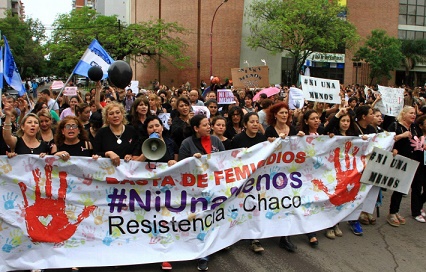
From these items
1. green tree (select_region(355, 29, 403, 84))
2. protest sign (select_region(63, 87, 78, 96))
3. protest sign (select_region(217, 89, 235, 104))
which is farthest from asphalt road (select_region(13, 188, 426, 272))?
green tree (select_region(355, 29, 403, 84))

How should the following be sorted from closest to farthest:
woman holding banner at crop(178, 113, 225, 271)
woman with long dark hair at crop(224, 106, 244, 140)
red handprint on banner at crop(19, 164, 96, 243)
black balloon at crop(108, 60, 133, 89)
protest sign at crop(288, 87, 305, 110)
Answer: red handprint on banner at crop(19, 164, 96, 243)
woman holding banner at crop(178, 113, 225, 271)
woman with long dark hair at crop(224, 106, 244, 140)
black balloon at crop(108, 60, 133, 89)
protest sign at crop(288, 87, 305, 110)

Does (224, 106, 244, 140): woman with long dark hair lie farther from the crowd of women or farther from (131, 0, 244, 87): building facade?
(131, 0, 244, 87): building facade

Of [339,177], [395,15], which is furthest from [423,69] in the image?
[339,177]

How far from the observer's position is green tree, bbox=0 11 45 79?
44.4 m

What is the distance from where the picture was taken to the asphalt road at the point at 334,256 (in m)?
4.66

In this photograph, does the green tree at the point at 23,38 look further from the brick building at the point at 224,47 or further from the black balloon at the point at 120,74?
the black balloon at the point at 120,74

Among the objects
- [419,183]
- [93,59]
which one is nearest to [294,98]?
[419,183]

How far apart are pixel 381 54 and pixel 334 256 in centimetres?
4272

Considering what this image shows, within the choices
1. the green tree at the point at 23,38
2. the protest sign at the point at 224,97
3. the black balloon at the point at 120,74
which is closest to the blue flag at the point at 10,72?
the black balloon at the point at 120,74

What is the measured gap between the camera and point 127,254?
4504 millimetres

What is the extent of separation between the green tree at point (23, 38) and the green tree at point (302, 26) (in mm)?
22710

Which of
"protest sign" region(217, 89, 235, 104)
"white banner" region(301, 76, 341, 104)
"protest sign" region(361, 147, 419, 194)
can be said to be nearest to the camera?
"protest sign" region(361, 147, 419, 194)

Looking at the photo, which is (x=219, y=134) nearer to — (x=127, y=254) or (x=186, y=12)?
(x=127, y=254)

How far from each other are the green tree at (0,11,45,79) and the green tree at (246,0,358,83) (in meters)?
22.7
